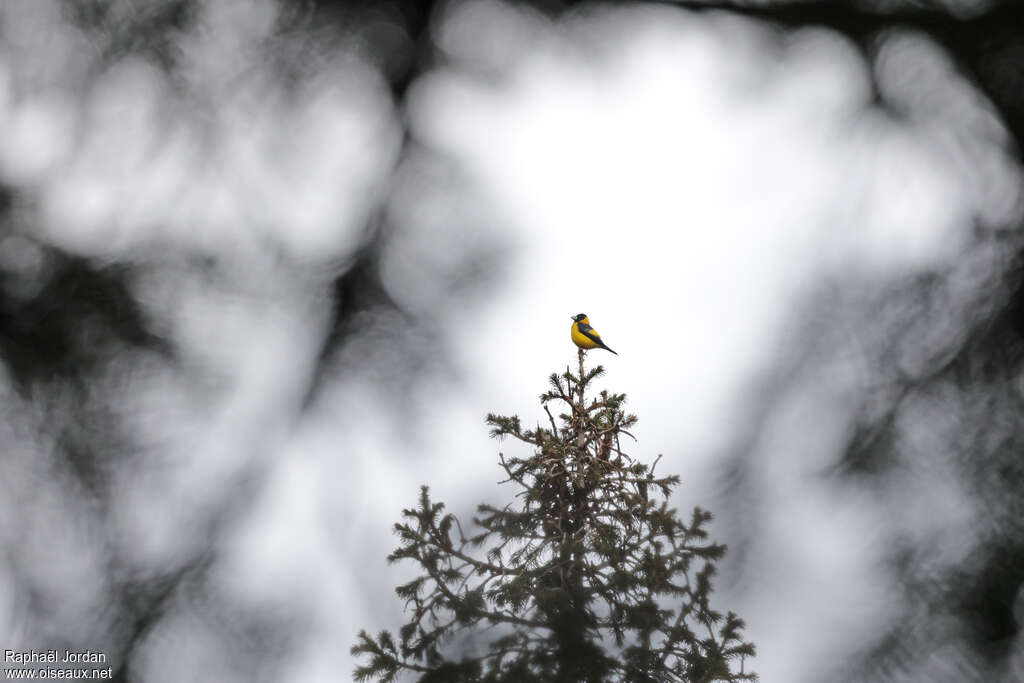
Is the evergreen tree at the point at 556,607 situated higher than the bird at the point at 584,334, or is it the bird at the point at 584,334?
the bird at the point at 584,334

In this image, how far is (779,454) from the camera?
763 mm

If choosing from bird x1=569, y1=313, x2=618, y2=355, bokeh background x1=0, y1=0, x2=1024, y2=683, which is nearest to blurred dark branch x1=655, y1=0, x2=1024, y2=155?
Result: bokeh background x1=0, y1=0, x2=1024, y2=683

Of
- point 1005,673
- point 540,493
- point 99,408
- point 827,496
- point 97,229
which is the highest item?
point 97,229

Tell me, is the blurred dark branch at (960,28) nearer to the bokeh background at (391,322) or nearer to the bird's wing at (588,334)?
the bokeh background at (391,322)

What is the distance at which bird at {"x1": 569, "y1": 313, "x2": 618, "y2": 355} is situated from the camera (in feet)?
3.24

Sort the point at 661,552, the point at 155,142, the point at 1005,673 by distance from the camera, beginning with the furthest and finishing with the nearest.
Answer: the point at 155,142, the point at 661,552, the point at 1005,673

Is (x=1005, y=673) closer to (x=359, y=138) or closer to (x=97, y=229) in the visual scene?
(x=359, y=138)

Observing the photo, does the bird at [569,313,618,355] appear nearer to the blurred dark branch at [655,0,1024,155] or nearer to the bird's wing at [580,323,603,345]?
the bird's wing at [580,323,603,345]

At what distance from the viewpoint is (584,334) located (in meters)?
1.14

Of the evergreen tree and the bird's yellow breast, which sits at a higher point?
the bird's yellow breast

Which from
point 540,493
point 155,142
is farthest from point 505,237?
point 155,142

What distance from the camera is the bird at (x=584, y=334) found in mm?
986

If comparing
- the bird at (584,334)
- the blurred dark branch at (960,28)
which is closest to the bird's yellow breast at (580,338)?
the bird at (584,334)

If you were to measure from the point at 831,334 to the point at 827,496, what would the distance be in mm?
166
